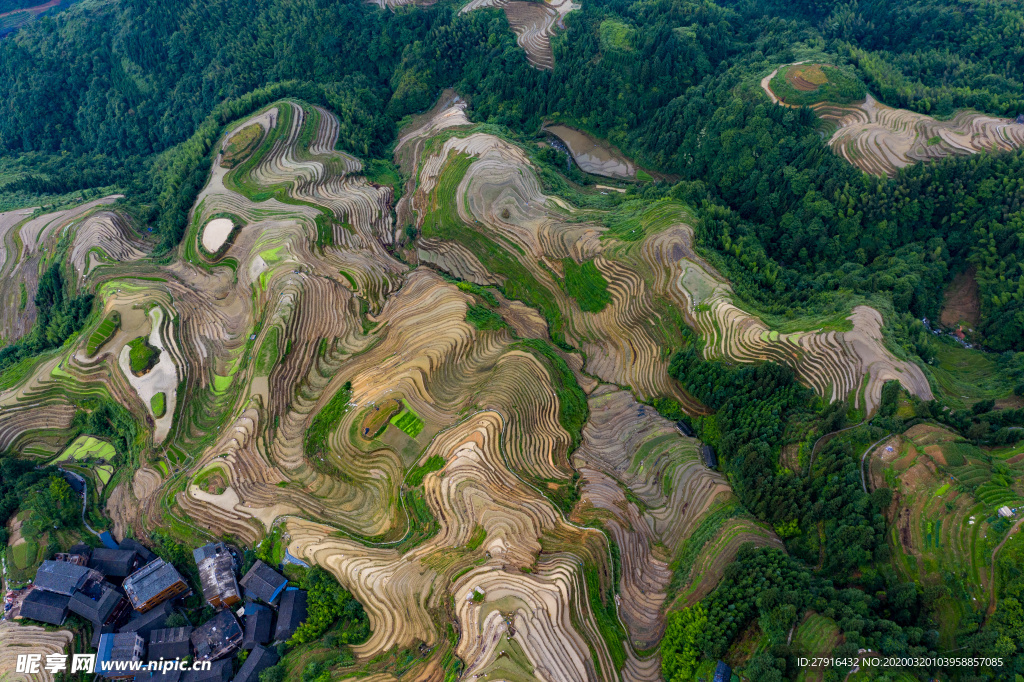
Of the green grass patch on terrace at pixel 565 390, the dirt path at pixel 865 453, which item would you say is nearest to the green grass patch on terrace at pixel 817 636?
the dirt path at pixel 865 453

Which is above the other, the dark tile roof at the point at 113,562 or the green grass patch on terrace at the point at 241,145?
the green grass patch on terrace at the point at 241,145

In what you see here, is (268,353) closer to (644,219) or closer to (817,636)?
(644,219)

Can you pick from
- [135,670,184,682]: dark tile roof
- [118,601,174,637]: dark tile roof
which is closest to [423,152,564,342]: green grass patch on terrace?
[118,601,174,637]: dark tile roof

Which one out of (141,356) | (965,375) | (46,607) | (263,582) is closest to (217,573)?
(263,582)

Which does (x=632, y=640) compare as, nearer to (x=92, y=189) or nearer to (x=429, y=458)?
(x=429, y=458)

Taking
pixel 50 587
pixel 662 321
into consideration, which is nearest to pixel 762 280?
pixel 662 321

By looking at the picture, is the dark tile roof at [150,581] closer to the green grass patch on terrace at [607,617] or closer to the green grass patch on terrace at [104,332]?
the green grass patch on terrace at [104,332]
